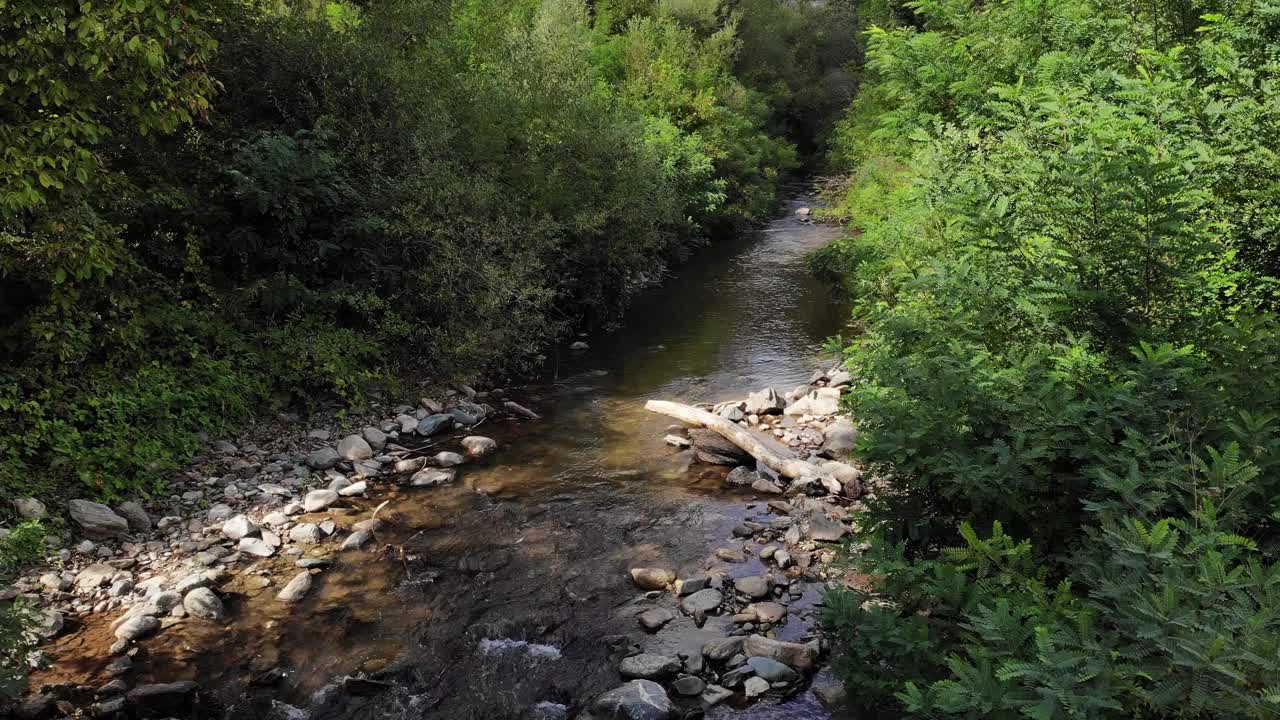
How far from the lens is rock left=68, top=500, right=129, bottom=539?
796 cm

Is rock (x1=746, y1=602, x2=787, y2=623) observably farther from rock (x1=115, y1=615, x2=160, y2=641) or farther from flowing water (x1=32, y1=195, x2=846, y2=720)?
rock (x1=115, y1=615, x2=160, y2=641)

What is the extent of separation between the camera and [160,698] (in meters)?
5.98

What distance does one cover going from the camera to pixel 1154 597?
3.38 meters

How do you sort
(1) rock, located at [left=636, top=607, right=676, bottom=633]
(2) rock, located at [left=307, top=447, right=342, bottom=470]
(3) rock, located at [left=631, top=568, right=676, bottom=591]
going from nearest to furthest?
(1) rock, located at [left=636, top=607, right=676, bottom=633] → (3) rock, located at [left=631, top=568, right=676, bottom=591] → (2) rock, located at [left=307, top=447, right=342, bottom=470]

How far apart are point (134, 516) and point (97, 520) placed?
36 cm

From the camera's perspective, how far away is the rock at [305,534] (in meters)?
8.51

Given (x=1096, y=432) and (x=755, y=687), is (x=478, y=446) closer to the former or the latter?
(x=755, y=687)

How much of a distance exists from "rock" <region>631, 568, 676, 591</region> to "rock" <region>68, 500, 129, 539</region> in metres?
5.41

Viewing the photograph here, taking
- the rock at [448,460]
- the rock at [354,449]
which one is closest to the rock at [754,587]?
the rock at [448,460]

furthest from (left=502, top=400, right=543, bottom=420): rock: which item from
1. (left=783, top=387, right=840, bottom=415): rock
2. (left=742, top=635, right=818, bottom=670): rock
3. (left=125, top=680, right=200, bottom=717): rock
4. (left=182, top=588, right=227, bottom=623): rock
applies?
(left=125, top=680, right=200, bottom=717): rock

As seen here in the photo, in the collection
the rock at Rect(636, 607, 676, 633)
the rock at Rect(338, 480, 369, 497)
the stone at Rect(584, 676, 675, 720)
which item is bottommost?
the rock at Rect(636, 607, 676, 633)

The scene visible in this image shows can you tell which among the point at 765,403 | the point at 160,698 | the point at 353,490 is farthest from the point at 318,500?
the point at 765,403

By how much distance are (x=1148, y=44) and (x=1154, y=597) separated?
835cm

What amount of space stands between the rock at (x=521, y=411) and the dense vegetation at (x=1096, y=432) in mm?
7051
